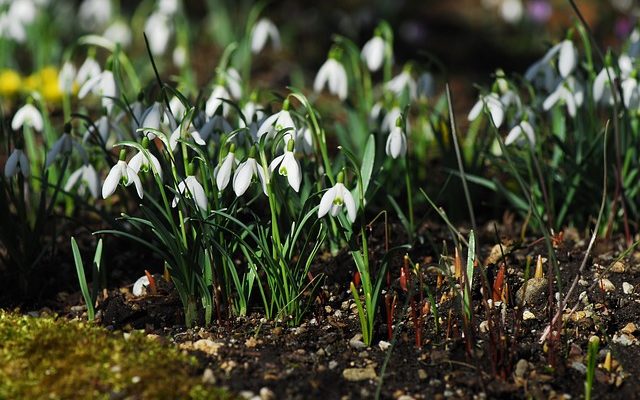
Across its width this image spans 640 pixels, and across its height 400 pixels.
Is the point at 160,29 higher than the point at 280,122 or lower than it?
higher

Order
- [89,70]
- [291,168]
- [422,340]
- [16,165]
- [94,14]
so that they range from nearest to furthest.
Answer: [291,168] < [422,340] < [16,165] < [89,70] < [94,14]

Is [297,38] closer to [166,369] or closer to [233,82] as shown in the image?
[233,82]

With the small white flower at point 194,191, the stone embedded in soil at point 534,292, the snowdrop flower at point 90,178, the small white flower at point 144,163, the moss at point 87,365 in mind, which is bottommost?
the stone embedded in soil at point 534,292

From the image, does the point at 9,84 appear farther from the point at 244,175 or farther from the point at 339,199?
the point at 339,199

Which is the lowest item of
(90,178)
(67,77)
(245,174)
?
(90,178)

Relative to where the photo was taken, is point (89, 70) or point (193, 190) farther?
point (89, 70)

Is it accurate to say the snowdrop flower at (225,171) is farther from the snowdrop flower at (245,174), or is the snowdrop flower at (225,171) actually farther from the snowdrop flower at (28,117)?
the snowdrop flower at (28,117)

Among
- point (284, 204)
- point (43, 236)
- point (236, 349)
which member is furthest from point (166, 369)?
point (43, 236)

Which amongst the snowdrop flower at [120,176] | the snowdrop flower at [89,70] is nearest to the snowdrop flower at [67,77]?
the snowdrop flower at [89,70]

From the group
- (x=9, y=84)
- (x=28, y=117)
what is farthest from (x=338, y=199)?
(x=9, y=84)
